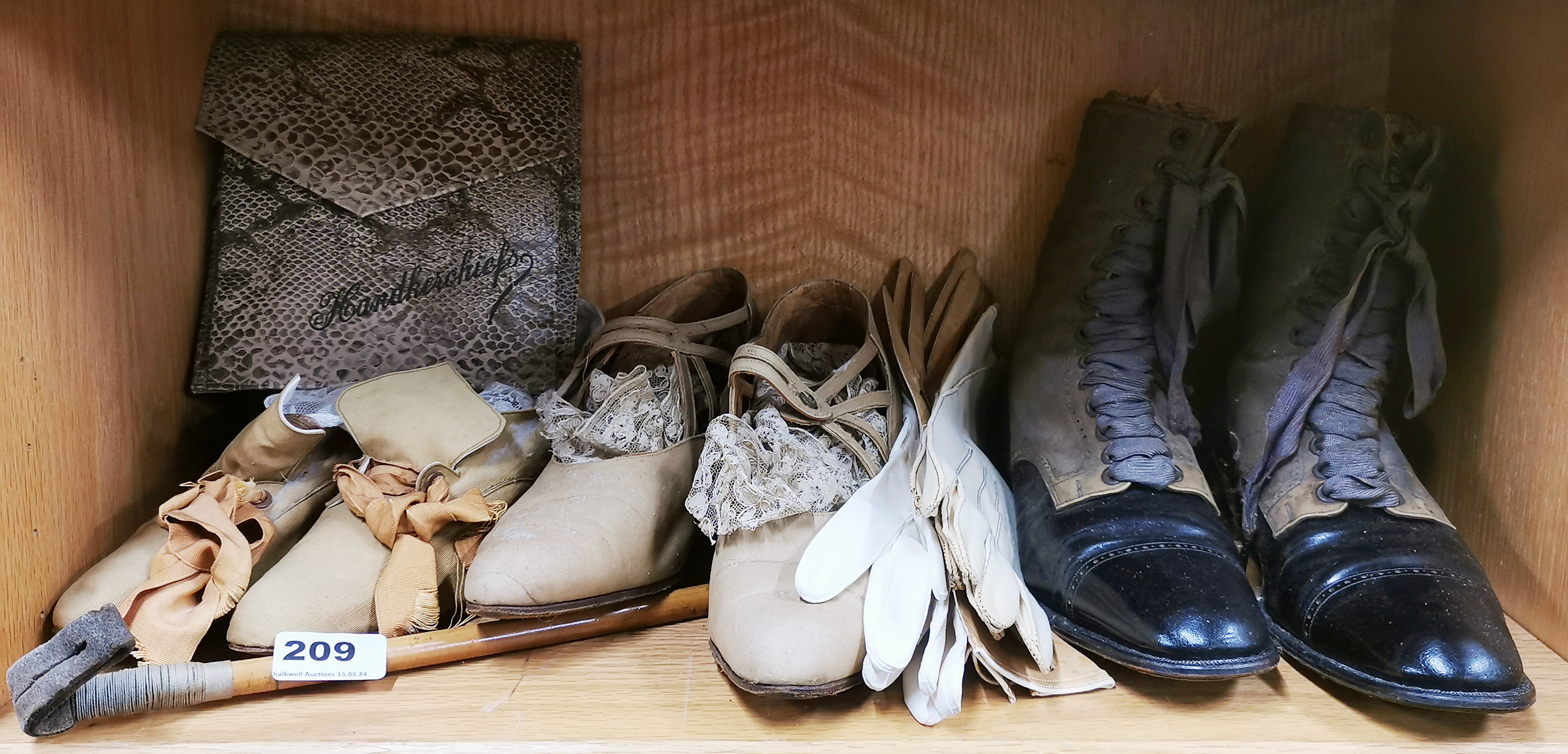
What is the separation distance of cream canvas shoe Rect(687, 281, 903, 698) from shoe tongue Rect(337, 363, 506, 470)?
7.2 inches

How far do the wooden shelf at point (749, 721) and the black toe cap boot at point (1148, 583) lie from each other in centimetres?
3

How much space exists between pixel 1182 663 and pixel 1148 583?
53 millimetres

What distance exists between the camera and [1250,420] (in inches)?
26.5

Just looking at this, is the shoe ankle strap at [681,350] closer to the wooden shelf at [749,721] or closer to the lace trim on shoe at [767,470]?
the lace trim on shoe at [767,470]

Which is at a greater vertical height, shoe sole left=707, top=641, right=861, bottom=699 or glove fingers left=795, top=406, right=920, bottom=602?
glove fingers left=795, top=406, right=920, bottom=602

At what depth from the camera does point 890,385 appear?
70 centimetres

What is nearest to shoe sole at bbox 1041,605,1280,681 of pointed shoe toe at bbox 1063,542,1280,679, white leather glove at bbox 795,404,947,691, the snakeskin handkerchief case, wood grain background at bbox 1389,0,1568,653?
pointed shoe toe at bbox 1063,542,1280,679

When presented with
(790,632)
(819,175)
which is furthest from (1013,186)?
(790,632)

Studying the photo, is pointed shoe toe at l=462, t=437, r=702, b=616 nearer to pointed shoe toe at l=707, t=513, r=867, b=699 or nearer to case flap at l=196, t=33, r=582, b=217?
pointed shoe toe at l=707, t=513, r=867, b=699

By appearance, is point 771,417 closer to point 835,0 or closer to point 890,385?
point 890,385

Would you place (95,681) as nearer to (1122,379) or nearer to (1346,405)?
(1122,379)

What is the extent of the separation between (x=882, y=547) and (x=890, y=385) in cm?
17

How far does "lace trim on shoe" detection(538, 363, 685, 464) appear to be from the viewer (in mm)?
670

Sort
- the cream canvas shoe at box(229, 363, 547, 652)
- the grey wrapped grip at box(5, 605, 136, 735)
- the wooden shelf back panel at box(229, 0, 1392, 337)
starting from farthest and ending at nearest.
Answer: the wooden shelf back panel at box(229, 0, 1392, 337) → the cream canvas shoe at box(229, 363, 547, 652) → the grey wrapped grip at box(5, 605, 136, 735)
